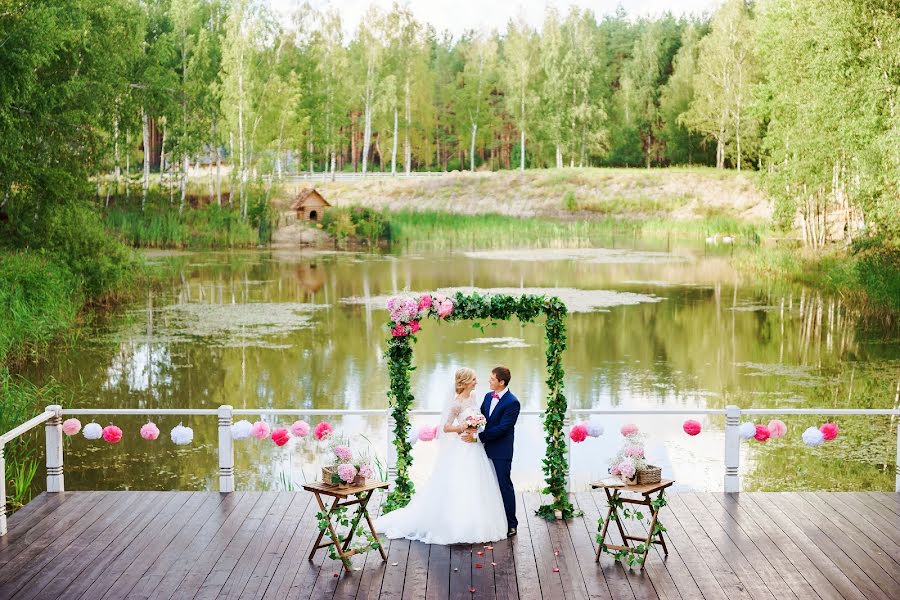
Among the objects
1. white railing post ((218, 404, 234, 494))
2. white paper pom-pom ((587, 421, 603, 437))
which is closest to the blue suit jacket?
white paper pom-pom ((587, 421, 603, 437))

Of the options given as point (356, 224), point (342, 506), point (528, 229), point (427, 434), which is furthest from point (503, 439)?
point (528, 229)

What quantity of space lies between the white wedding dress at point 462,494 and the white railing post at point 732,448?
2204 millimetres

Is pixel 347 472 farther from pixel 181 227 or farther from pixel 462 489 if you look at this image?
pixel 181 227

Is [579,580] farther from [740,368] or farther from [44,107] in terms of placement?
[44,107]

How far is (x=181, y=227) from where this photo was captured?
4144cm

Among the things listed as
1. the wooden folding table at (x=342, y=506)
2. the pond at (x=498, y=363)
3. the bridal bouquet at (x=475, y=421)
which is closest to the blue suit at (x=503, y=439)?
the bridal bouquet at (x=475, y=421)

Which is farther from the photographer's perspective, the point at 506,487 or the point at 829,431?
the point at 829,431

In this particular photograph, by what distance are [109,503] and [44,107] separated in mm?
14585

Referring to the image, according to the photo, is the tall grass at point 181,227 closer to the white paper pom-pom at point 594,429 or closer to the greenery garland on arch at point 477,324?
the greenery garland on arch at point 477,324

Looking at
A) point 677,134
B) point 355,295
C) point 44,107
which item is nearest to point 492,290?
point 355,295

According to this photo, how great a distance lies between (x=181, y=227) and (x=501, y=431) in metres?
35.6

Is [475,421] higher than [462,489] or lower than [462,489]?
higher

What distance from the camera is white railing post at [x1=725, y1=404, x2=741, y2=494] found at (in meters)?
8.81

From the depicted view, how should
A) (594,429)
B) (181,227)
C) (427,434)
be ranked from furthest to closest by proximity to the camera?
(181,227)
(594,429)
(427,434)
